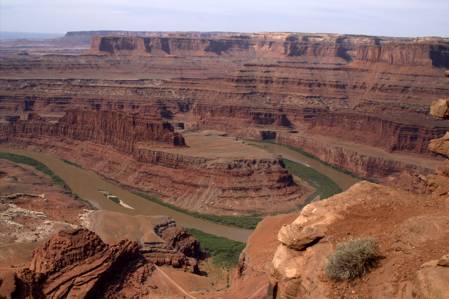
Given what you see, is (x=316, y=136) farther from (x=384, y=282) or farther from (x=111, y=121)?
(x=384, y=282)

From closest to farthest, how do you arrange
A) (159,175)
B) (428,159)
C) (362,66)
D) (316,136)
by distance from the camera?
(159,175)
(428,159)
(316,136)
(362,66)

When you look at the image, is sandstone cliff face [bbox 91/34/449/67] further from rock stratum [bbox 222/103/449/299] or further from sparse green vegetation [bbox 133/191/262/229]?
rock stratum [bbox 222/103/449/299]

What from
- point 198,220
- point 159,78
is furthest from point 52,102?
point 198,220

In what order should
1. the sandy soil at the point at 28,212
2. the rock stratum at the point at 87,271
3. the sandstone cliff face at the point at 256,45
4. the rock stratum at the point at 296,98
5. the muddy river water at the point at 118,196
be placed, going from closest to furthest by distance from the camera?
the rock stratum at the point at 87,271 < the sandy soil at the point at 28,212 < the muddy river water at the point at 118,196 < the rock stratum at the point at 296,98 < the sandstone cliff face at the point at 256,45

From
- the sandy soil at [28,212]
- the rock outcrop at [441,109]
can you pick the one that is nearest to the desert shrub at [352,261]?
the rock outcrop at [441,109]

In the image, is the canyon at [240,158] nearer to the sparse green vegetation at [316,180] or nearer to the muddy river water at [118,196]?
the muddy river water at [118,196]

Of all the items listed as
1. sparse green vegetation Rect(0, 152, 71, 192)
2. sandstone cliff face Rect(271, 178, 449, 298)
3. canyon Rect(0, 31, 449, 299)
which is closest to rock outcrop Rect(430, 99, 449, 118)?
canyon Rect(0, 31, 449, 299)

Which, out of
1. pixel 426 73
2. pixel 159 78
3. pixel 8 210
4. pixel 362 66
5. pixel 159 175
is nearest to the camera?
pixel 8 210
